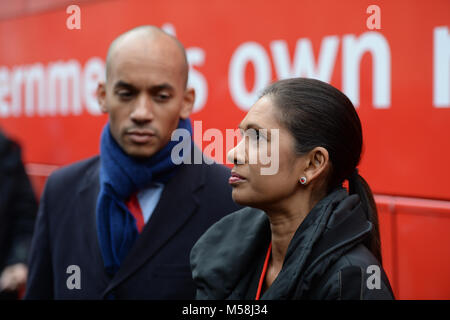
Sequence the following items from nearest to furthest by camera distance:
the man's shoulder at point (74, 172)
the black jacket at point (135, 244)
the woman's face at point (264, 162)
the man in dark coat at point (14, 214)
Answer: the woman's face at point (264, 162) < the black jacket at point (135, 244) < the man's shoulder at point (74, 172) < the man in dark coat at point (14, 214)

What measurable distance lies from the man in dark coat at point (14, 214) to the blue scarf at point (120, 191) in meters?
1.47

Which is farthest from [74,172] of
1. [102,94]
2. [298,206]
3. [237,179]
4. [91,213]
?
[298,206]

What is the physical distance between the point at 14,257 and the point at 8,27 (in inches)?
80.6

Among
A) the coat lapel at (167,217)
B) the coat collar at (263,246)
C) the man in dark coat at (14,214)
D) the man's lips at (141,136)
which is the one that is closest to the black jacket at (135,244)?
the coat lapel at (167,217)

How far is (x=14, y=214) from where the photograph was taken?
12.0ft

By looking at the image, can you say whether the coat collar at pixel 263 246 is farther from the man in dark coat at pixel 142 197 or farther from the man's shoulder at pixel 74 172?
the man's shoulder at pixel 74 172

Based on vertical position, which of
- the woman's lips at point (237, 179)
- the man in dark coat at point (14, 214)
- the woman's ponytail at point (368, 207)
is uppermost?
the woman's lips at point (237, 179)

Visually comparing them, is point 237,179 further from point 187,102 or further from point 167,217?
point 187,102

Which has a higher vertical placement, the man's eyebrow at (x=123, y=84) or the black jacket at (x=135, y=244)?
the man's eyebrow at (x=123, y=84)

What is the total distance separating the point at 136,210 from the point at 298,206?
2.57 feet

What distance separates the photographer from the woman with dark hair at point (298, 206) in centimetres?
155

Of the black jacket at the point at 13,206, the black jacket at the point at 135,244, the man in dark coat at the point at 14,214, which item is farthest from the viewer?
the black jacket at the point at 13,206

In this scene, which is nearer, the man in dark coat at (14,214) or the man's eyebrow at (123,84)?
the man's eyebrow at (123,84)
